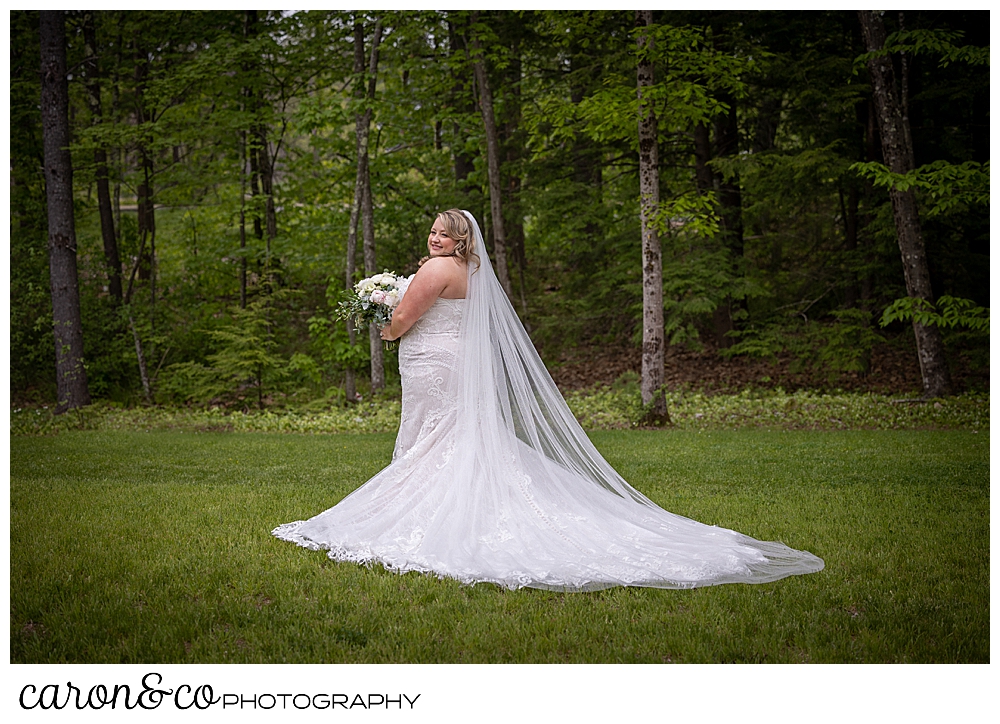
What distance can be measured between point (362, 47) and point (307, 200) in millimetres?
3692

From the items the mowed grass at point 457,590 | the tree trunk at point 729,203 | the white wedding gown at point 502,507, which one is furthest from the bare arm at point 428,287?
the tree trunk at point 729,203

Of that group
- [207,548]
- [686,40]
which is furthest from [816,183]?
[207,548]

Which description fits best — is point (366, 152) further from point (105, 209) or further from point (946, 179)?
point (946, 179)

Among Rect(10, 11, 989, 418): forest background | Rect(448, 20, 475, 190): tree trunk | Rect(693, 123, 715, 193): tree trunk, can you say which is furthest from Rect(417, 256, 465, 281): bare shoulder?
Rect(693, 123, 715, 193): tree trunk

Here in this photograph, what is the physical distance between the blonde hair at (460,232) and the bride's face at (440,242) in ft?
0.06

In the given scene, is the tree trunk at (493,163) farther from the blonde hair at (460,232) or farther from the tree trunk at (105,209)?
the tree trunk at (105,209)

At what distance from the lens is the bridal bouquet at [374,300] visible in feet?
17.3

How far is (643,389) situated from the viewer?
10438 mm

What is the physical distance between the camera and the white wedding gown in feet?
14.1

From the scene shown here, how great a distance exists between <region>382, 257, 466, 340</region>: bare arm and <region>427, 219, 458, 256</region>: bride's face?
0.05 metres

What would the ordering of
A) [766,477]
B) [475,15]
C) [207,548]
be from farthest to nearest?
[475,15] → [766,477] → [207,548]

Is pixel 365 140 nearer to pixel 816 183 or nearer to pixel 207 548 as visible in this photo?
pixel 816 183

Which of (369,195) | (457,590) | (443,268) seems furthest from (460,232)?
(369,195)
